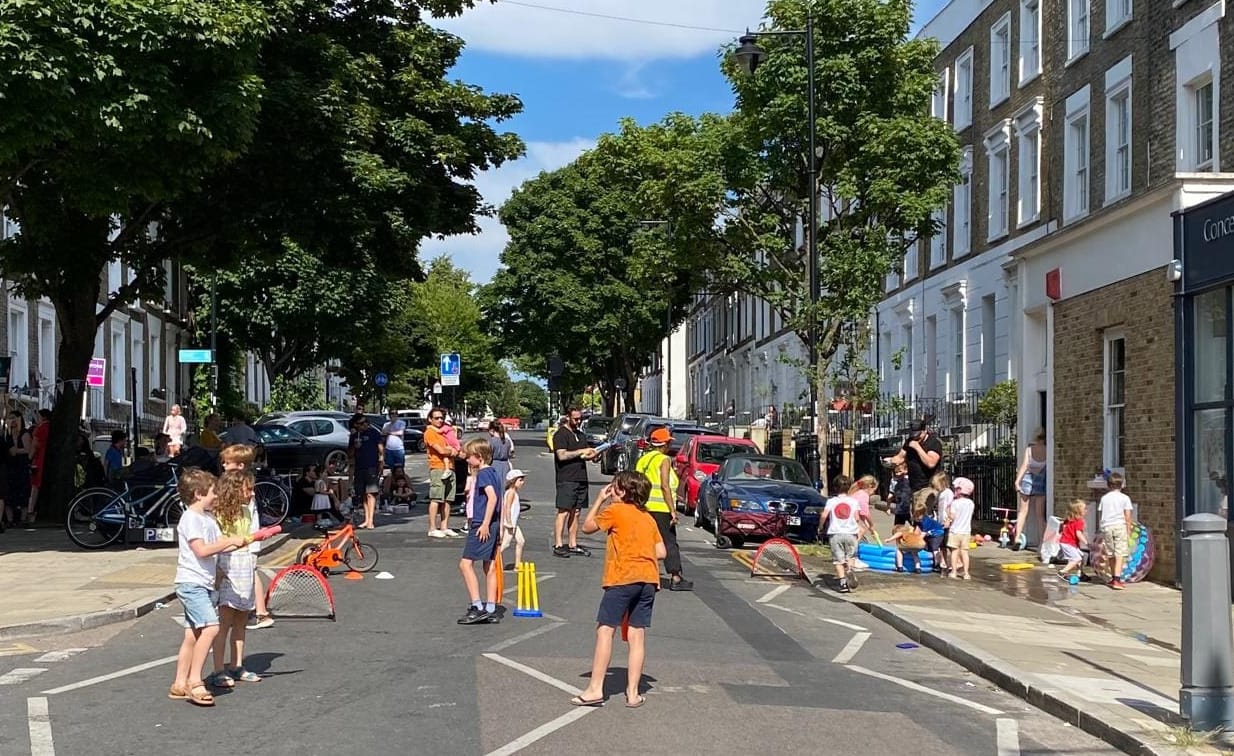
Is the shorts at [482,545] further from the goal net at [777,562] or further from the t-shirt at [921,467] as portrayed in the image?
the t-shirt at [921,467]

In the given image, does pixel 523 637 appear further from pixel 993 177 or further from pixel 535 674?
pixel 993 177

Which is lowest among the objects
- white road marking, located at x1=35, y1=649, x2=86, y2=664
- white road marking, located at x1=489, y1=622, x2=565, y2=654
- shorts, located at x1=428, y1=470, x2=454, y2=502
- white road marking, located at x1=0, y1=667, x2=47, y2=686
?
white road marking, located at x1=35, y1=649, x2=86, y2=664

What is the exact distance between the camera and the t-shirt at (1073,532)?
56.3 feet

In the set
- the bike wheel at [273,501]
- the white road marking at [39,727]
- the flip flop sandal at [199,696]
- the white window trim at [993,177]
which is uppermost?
the white window trim at [993,177]

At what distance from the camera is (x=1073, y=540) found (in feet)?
56.4

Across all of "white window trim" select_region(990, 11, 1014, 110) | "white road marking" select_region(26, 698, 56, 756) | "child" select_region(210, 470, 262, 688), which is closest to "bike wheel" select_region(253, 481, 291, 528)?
"child" select_region(210, 470, 262, 688)

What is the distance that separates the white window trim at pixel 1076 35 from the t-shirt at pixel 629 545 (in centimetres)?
2011

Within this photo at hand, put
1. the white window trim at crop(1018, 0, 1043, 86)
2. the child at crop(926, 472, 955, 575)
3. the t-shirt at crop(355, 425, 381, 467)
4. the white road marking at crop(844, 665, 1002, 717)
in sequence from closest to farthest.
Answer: the white road marking at crop(844, 665, 1002, 717) < the child at crop(926, 472, 955, 575) < the t-shirt at crop(355, 425, 381, 467) < the white window trim at crop(1018, 0, 1043, 86)

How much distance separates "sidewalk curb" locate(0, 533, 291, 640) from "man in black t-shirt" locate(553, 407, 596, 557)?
5.80 metres

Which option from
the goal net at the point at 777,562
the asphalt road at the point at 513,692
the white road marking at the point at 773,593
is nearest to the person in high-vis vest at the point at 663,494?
the white road marking at the point at 773,593

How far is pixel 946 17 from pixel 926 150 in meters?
10.6

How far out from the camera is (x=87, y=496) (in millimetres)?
18188

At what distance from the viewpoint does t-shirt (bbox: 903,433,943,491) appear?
1962cm

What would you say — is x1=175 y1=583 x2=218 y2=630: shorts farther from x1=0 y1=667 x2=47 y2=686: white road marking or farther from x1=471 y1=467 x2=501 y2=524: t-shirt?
x1=471 y1=467 x2=501 y2=524: t-shirt
